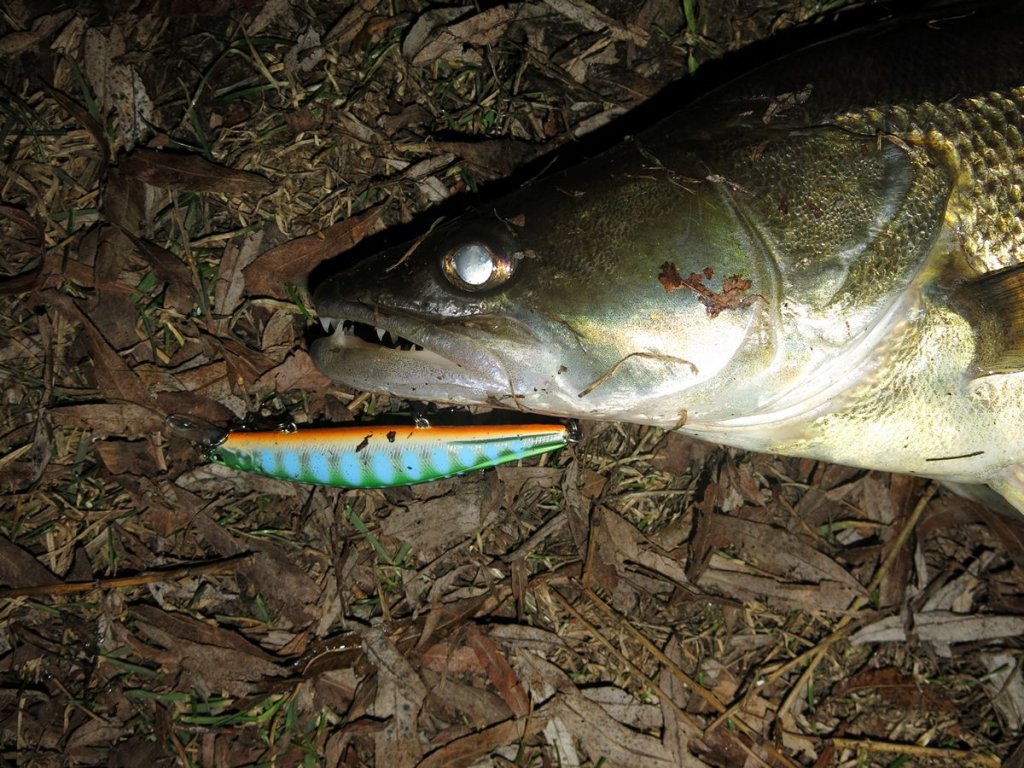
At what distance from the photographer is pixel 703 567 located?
9.36ft

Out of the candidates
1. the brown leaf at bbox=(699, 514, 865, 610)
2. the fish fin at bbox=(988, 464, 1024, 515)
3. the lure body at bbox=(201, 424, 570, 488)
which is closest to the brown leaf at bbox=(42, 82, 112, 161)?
the lure body at bbox=(201, 424, 570, 488)

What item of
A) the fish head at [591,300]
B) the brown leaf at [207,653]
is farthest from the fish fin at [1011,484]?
the brown leaf at [207,653]

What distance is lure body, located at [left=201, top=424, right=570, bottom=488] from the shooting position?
2.49 meters

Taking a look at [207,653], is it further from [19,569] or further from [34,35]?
[34,35]

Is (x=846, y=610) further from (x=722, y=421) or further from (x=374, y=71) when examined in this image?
(x=374, y=71)

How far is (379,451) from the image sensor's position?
254cm

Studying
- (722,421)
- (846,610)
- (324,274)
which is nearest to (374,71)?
(324,274)

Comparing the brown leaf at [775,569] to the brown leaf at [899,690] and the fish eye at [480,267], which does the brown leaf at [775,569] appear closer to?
the brown leaf at [899,690]

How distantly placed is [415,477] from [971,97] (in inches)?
84.8

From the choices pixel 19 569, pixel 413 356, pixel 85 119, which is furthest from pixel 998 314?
pixel 19 569

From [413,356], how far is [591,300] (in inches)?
21.9

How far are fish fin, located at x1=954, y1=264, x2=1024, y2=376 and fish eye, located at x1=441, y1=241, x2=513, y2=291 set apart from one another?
1349 millimetres

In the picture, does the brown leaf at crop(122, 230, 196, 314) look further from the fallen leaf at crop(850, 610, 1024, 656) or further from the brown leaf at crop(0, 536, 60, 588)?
the fallen leaf at crop(850, 610, 1024, 656)

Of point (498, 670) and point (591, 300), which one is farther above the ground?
point (591, 300)
